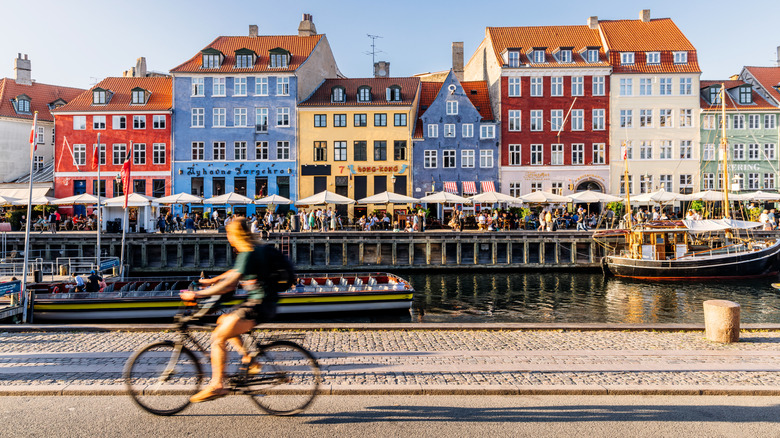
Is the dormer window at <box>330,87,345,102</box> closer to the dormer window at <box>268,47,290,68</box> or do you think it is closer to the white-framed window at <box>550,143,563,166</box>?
the dormer window at <box>268,47,290,68</box>

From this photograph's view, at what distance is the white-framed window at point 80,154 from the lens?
45000 mm

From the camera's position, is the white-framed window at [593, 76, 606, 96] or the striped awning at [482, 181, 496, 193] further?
the white-framed window at [593, 76, 606, 96]

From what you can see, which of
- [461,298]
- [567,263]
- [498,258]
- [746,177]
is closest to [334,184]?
[498,258]

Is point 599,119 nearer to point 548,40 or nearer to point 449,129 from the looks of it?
point 548,40

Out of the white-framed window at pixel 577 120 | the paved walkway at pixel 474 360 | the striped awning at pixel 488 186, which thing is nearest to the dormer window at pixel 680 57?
the white-framed window at pixel 577 120

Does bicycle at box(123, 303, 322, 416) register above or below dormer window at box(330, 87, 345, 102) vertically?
below

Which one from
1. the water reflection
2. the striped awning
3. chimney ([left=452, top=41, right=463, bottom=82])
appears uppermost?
chimney ([left=452, top=41, right=463, bottom=82])

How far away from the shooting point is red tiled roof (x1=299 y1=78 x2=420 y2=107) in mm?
44656

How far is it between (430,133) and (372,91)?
5.86 m

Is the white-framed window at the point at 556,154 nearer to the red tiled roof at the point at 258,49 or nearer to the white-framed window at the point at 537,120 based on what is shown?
the white-framed window at the point at 537,120

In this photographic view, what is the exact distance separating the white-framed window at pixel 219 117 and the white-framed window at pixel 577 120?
27.5 meters

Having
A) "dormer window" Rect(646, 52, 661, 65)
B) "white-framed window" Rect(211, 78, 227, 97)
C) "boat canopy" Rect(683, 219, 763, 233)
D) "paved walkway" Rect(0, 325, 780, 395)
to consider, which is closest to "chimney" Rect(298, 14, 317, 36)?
"white-framed window" Rect(211, 78, 227, 97)

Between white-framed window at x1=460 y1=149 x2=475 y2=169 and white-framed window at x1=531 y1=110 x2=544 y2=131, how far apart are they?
5.28 m

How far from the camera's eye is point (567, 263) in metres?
32.7
